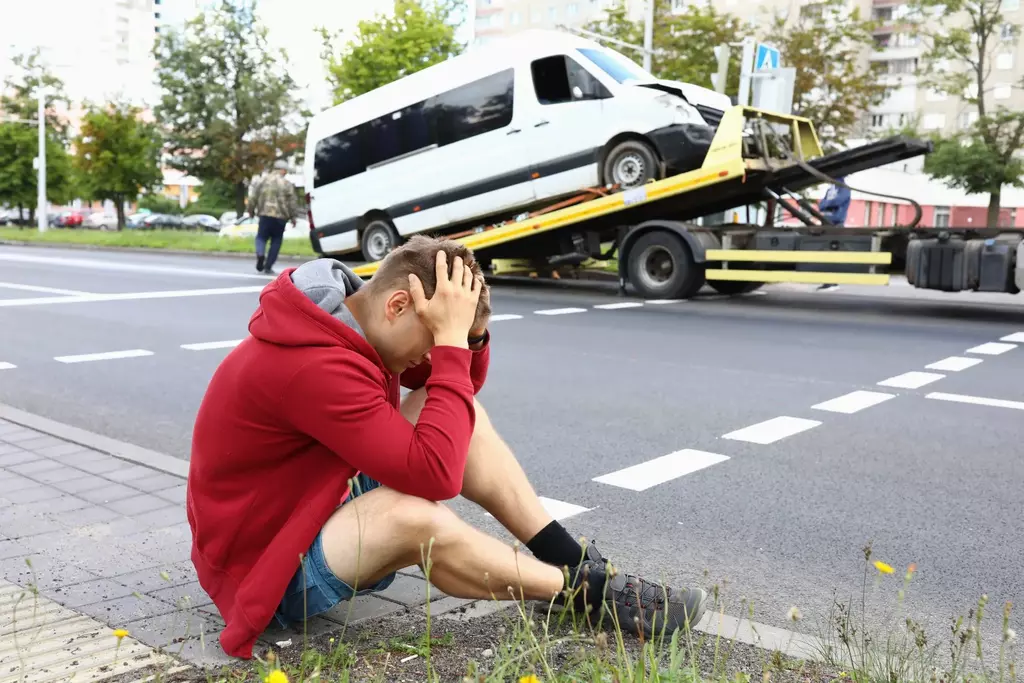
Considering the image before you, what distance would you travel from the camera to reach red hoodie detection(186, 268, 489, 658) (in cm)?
273

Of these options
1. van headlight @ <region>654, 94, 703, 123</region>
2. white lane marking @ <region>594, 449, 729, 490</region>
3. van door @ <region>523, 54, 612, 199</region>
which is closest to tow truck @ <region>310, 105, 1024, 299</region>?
van door @ <region>523, 54, 612, 199</region>

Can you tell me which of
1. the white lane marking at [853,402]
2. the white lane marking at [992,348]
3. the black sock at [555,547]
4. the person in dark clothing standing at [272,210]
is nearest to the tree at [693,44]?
the person in dark clothing standing at [272,210]

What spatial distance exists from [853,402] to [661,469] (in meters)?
2.37

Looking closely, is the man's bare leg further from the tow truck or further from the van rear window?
the van rear window

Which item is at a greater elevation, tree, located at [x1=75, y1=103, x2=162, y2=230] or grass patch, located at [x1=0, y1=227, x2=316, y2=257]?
tree, located at [x1=75, y1=103, x2=162, y2=230]

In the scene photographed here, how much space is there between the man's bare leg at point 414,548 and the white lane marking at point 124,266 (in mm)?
14723

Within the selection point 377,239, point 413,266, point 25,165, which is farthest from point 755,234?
point 25,165

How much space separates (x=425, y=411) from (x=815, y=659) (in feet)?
3.97

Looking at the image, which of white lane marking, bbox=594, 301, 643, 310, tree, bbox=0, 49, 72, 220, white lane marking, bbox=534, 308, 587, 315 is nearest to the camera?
white lane marking, bbox=534, 308, 587, 315

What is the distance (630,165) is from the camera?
13992 millimetres

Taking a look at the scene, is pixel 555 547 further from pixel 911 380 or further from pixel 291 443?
pixel 911 380

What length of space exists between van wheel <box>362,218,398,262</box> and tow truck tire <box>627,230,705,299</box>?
3928 millimetres

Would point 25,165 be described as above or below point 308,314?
above

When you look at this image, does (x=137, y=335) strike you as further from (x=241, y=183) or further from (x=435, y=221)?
(x=241, y=183)
